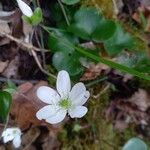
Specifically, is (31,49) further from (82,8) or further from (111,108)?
(111,108)

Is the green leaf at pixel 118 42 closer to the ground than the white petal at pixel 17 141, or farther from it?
farther from it

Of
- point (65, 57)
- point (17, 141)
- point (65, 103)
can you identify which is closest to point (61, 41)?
point (65, 57)

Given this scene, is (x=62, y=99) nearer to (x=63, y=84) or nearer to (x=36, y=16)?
(x=63, y=84)

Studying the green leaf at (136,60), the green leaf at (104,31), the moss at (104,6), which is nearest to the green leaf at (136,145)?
the green leaf at (136,60)

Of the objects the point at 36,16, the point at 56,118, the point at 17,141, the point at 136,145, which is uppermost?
the point at 36,16

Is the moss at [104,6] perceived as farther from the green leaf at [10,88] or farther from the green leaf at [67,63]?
the green leaf at [10,88]

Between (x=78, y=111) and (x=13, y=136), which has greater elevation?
(x=78, y=111)

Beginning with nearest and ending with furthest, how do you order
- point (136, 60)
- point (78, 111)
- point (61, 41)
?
point (78, 111), point (61, 41), point (136, 60)

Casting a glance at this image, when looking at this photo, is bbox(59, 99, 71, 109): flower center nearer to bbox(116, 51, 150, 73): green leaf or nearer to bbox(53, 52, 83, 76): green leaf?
bbox(53, 52, 83, 76): green leaf
